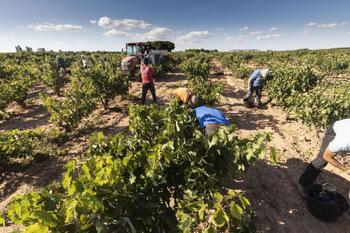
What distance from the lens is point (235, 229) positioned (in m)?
3.63

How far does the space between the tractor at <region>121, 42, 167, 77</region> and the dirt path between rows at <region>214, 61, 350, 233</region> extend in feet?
29.1

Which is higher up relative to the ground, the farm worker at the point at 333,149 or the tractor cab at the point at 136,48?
the tractor cab at the point at 136,48

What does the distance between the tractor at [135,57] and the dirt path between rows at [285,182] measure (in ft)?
29.1

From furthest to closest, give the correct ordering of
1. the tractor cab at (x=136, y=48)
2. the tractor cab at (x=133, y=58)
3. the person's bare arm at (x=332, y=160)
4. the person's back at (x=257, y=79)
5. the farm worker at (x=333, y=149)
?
the tractor cab at (x=136, y=48) < the tractor cab at (x=133, y=58) < the person's back at (x=257, y=79) < the person's bare arm at (x=332, y=160) < the farm worker at (x=333, y=149)

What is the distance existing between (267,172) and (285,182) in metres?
0.43

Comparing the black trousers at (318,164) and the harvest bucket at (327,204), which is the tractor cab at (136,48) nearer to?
the black trousers at (318,164)

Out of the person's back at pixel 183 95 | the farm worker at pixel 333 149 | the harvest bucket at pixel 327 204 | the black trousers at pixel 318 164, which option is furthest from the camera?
the person's back at pixel 183 95

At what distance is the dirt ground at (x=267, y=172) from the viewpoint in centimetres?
423

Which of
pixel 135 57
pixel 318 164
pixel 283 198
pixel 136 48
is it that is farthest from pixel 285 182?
pixel 136 48

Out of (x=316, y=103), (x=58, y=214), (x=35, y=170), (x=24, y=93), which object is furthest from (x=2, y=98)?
(x=316, y=103)

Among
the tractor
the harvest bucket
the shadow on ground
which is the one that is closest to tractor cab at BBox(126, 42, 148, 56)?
the tractor

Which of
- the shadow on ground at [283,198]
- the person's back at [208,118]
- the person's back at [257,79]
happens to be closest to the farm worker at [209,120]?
the person's back at [208,118]

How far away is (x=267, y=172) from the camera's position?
18.1ft

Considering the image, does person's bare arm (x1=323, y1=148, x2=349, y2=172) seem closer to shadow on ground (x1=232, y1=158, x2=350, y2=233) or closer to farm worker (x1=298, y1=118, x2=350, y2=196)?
farm worker (x1=298, y1=118, x2=350, y2=196)
